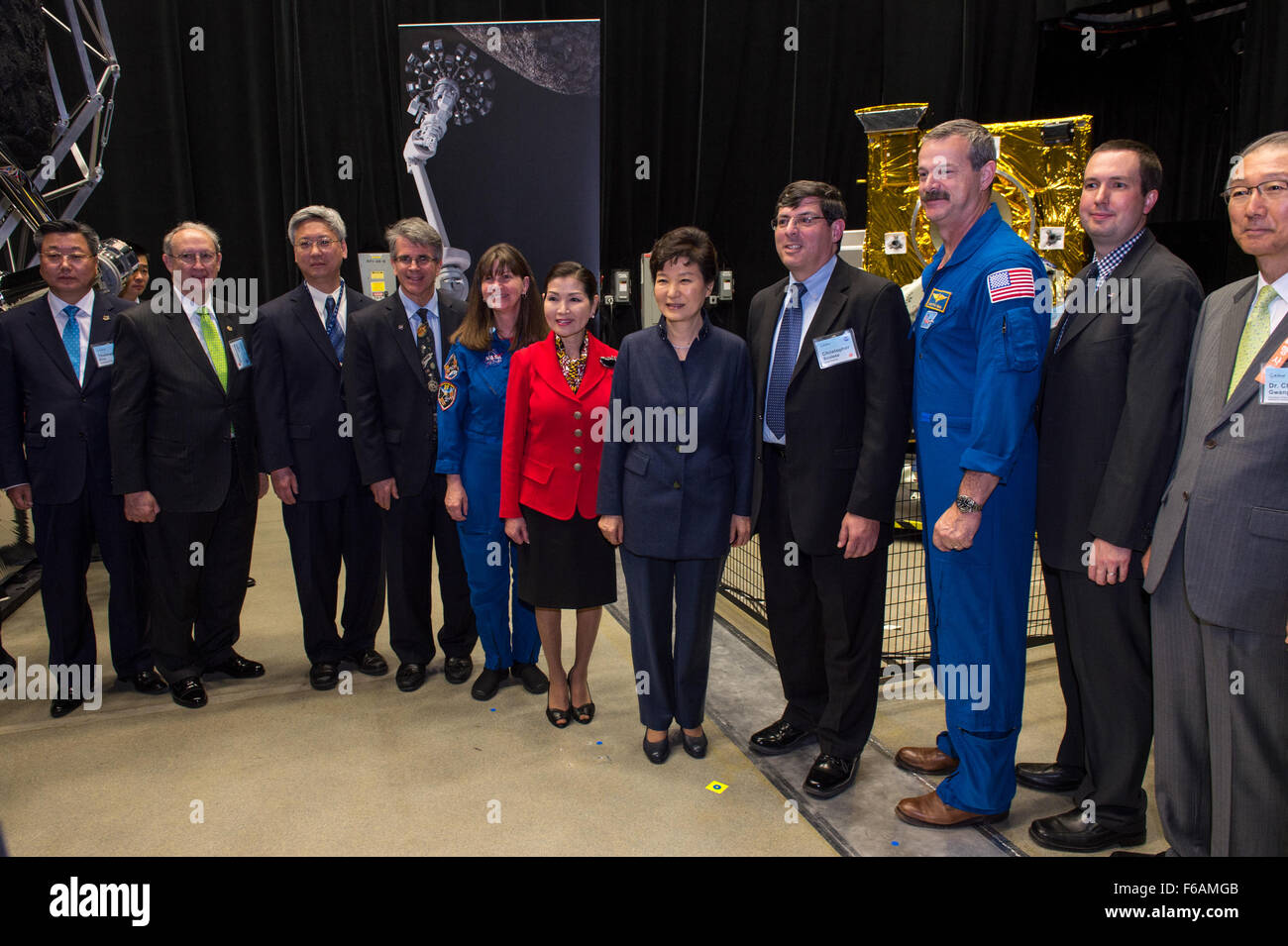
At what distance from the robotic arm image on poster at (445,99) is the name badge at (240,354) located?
8.23ft

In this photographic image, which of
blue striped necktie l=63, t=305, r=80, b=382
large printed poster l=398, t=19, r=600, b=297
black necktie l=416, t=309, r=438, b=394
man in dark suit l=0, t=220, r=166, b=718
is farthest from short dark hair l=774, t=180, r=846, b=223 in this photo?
large printed poster l=398, t=19, r=600, b=297

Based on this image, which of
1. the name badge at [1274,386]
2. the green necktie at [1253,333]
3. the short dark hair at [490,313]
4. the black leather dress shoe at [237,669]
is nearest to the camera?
the name badge at [1274,386]

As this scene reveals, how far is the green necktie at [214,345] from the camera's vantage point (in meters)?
3.13

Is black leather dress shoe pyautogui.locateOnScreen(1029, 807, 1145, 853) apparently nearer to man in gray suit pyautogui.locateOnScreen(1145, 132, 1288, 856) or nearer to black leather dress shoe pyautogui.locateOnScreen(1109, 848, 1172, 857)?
black leather dress shoe pyautogui.locateOnScreen(1109, 848, 1172, 857)

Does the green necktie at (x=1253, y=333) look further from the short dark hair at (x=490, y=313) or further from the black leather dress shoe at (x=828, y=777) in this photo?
the short dark hair at (x=490, y=313)

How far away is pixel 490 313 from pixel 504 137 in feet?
10.7

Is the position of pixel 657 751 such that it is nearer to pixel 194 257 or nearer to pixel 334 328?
pixel 334 328

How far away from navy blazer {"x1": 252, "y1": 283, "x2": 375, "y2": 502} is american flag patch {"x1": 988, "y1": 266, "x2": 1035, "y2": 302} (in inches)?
85.7

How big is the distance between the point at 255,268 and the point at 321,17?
6.24ft

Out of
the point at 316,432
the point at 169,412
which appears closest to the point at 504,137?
the point at 316,432

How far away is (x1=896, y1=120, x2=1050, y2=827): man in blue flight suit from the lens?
6.72ft

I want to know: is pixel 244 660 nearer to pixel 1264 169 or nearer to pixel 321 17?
pixel 1264 169

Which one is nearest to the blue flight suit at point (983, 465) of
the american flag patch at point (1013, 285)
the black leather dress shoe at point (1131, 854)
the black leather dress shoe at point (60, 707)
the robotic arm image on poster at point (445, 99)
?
the american flag patch at point (1013, 285)

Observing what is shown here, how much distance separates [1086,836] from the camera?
2201 millimetres
